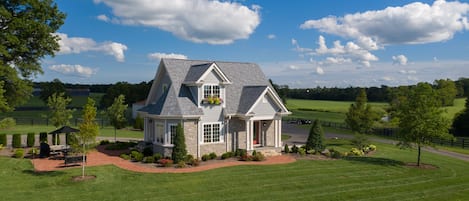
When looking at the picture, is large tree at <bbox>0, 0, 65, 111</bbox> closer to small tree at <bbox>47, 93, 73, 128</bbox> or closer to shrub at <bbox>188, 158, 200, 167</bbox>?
small tree at <bbox>47, 93, 73, 128</bbox>

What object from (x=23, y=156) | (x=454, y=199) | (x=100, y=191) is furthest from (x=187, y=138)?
(x=454, y=199)

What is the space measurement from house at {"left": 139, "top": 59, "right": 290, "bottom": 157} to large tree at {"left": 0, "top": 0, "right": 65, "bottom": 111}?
36.6 ft

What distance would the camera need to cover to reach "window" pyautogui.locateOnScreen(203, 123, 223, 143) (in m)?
27.6

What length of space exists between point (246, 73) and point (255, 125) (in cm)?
525

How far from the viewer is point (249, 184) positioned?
19172 millimetres

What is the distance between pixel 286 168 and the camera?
77.6 feet

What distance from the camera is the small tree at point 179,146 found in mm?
24594

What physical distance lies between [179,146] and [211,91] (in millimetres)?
5697

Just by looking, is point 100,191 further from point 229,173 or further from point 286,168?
point 286,168

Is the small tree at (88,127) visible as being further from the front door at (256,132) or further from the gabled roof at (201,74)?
the front door at (256,132)

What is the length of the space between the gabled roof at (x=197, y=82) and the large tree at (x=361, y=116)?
13.2 metres

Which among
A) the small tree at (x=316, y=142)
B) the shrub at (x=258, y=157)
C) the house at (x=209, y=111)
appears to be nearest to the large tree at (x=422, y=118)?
the small tree at (x=316, y=142)

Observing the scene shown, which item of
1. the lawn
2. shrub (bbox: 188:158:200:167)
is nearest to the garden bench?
the lawn

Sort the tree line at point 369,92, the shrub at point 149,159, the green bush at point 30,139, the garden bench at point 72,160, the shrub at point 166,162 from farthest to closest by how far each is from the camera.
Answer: the tree line at point 369,92
the green bush at point 30,139
the shrub at point 149,159
the shrub at point 166,162
the garden bench at point 72,160
